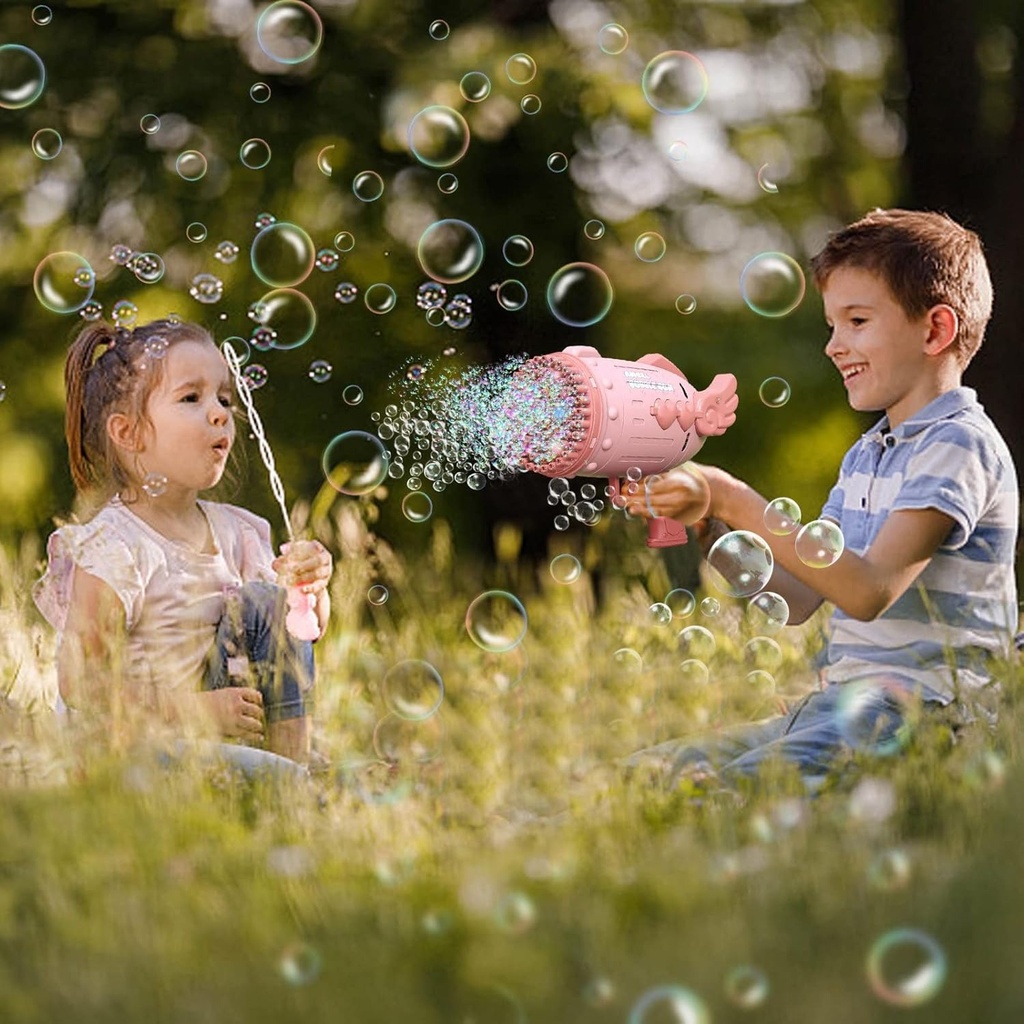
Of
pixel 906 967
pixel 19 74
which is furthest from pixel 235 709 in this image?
pixel 19 74

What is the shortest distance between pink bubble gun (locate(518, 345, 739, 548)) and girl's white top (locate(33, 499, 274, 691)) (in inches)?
33.5

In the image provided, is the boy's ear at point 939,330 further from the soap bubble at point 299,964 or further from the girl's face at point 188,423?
the soap bubble at point 299,964

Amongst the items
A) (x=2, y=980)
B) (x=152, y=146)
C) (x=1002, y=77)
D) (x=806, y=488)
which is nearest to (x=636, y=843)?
Result: (x=2, y=980)

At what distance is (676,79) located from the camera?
429 centimetres

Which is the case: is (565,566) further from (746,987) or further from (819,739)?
(746,987)

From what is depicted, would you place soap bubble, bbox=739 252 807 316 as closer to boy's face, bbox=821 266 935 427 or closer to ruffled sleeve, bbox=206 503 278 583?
boy's face, bbox=821 266 935 427

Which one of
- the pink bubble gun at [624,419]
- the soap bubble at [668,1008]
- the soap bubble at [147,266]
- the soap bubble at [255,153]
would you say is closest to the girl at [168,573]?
the soap bubble at [147,266]

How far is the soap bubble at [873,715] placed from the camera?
287cm

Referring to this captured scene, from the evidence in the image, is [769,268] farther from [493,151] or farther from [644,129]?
[644,129]

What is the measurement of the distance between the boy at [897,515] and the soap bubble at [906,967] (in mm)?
904

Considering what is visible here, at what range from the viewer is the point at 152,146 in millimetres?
7152

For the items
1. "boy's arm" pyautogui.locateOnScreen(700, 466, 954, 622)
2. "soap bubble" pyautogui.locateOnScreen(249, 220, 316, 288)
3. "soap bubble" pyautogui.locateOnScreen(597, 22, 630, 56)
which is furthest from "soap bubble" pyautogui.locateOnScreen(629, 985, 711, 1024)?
"soap bubble" pyautogui.locateOnScreen(597, 22, 630, 56)

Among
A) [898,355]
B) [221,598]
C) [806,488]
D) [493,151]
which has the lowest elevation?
[806,488]

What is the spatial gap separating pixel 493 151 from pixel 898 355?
461cm
